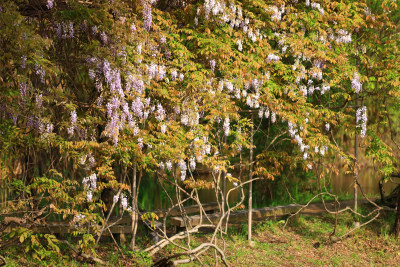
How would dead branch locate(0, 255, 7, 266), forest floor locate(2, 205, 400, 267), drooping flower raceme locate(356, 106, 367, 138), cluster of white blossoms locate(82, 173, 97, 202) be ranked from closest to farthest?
dead branch locate(0, 255, 7, 266)
cluster of white blossoms locate(82, 173, 97, 202)
forest floor locate(2, 205, 400, 267)
drooping flower raceme locate(356, 106, 367, 138)

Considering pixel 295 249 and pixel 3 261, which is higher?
pixel 3 261

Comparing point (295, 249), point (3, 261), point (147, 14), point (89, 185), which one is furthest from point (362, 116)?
point (3, 261)

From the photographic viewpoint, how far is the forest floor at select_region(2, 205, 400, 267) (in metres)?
6.95

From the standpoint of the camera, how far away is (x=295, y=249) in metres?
8.30

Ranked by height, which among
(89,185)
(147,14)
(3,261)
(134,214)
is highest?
(147,14)

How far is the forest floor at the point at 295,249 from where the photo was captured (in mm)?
6949

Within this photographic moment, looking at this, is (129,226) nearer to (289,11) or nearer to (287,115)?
(287,115)

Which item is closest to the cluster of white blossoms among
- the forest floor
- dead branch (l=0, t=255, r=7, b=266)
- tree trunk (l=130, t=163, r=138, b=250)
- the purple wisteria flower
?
tree trunk (l=130, t=163, r=138, b=250)

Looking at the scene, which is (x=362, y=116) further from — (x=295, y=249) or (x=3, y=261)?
(x=3, y=261)

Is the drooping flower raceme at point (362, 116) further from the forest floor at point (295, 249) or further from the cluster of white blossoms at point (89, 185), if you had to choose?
the cluster of white blossoms at point (89, 185)

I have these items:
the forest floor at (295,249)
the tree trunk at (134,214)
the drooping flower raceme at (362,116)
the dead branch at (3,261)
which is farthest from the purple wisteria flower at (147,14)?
the drooping flower raceme at (362,116)

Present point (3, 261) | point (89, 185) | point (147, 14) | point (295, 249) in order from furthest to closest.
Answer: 1. point (295, 249)
2. point (147, 14)
3. point (89, 185)
4. point (3, 261)

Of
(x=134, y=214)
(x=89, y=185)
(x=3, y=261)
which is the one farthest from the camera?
(x=134, y=214)

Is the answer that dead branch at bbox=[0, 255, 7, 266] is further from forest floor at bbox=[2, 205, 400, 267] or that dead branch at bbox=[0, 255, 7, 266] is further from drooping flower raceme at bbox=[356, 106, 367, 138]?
drooping flower raceme at bbox=[356, 106, 367, 138]
